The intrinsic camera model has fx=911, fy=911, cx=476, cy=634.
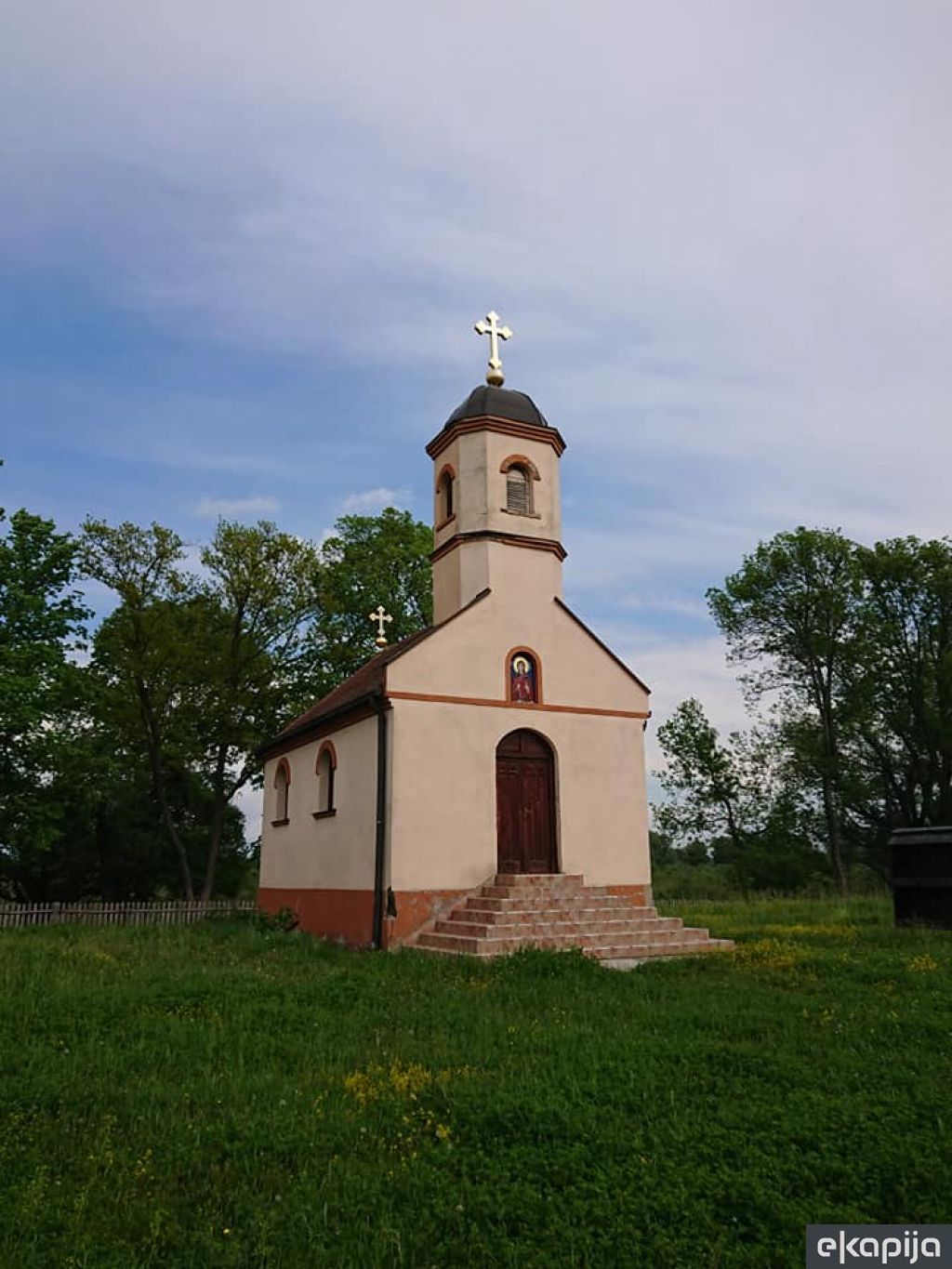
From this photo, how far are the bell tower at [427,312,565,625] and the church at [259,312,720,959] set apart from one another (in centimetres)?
4

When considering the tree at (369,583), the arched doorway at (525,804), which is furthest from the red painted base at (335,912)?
the tree at (369,583)

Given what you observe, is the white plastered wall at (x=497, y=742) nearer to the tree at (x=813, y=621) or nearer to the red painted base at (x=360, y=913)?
the red painted base at (x=360, y=913)

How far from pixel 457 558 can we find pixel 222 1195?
14053 millimetres

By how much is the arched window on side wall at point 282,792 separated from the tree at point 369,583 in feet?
40.0

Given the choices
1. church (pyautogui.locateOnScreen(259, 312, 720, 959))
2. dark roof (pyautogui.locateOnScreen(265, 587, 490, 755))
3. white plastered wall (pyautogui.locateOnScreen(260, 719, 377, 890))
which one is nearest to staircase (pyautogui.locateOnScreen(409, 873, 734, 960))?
church (pyautogui.locateOnScreen(259, 312, 720, 959))

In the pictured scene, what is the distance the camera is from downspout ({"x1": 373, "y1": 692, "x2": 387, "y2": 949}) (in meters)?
15.0

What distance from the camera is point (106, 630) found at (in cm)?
3061

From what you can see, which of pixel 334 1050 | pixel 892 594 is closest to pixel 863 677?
pixel 892 594

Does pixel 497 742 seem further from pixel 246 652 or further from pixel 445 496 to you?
pixel 246 652

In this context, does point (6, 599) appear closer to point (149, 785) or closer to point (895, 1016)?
point (149, 785)

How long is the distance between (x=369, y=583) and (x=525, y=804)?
2113 centimetres

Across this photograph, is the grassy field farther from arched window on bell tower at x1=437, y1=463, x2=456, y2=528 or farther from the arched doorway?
arched window on bell tower at x1=437, y1=463, x2=456, y2=528

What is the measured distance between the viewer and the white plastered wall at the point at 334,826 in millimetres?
15977

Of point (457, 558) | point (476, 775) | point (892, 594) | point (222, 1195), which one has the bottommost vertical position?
point (222, 1195)
